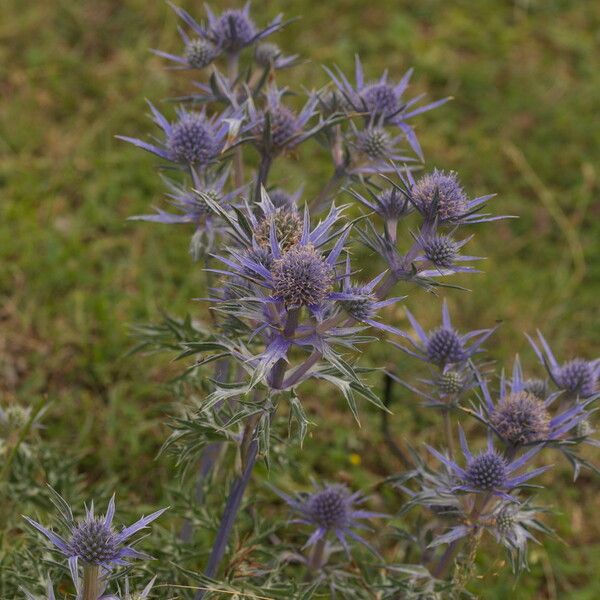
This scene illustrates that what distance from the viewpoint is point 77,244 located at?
3.39 meters

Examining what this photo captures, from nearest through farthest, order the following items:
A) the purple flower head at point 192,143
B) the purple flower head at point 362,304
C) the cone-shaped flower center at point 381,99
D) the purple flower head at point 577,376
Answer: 1. the purple flower head at point 362,304
2. the purple flower head at point 192,143
3. the purple flower head at point 577,376
4. the cone-shaped flower center at point 381,99

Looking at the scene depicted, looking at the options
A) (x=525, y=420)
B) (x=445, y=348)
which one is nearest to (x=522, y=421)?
(x=525, y=420)

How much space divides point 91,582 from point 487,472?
89 centimetres

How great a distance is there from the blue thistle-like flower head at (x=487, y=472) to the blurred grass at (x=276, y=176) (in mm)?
650

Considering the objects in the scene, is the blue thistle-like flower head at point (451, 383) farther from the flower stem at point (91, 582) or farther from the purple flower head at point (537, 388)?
the flower stem at point (91, 582)

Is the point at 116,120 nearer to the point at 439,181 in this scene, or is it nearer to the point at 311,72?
the point at 311,72

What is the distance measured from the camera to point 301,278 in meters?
1.58

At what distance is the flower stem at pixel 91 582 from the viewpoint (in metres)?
1.59

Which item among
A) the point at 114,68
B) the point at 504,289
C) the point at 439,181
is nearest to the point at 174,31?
the point at 114,68

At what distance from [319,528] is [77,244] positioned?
1.75 metres

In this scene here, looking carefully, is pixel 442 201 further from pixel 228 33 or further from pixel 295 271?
pixel 228 33

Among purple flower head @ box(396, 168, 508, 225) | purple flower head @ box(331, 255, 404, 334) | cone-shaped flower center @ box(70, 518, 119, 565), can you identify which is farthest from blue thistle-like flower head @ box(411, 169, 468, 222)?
cone-shaped flower center @ box(70, 518, 119, 565)

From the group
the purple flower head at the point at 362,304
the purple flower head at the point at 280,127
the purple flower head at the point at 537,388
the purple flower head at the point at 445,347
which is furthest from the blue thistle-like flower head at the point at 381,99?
the purple flower head at the point at 537,388

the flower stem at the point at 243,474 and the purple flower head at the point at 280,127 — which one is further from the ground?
the purple flower head at the point at 280,127
